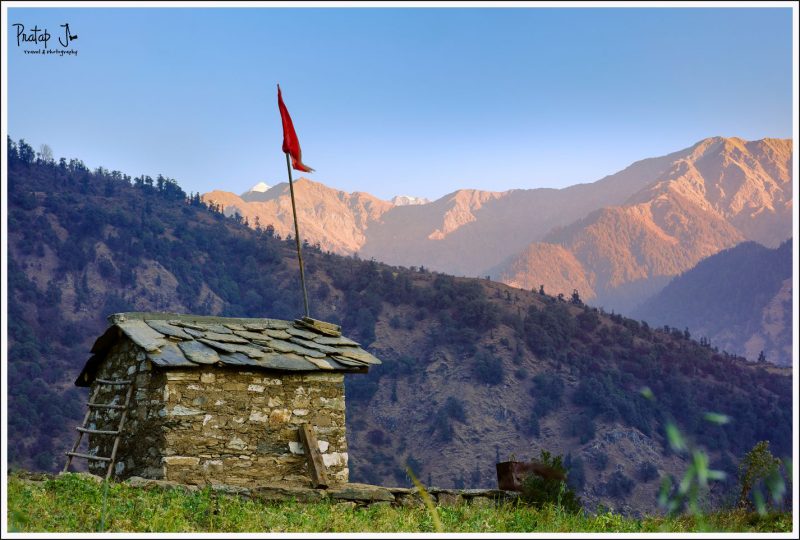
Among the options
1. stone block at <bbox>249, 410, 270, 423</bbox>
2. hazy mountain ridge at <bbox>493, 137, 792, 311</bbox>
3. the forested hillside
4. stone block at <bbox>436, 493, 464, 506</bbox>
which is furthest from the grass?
hazy mountain ridge at <bbox>493, 137, 792, 311</bbox>

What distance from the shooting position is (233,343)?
12883mm

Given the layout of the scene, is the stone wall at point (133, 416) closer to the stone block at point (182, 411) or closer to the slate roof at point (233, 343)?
the stone block at point (182, 411)

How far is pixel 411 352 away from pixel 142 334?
65.7m

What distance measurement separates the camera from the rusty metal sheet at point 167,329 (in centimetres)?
1267

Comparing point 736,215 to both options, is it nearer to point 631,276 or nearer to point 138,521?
point 631,276

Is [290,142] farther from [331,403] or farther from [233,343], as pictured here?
[331,403]

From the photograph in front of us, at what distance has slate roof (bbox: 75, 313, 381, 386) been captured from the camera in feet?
39.7

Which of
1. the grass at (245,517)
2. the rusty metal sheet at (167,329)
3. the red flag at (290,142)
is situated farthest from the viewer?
the red flag at (290,142)

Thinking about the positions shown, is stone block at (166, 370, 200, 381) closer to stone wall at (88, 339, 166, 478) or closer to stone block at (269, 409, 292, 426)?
stone wall at (88, 339, 166, 478)

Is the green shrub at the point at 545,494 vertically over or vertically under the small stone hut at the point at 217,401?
under

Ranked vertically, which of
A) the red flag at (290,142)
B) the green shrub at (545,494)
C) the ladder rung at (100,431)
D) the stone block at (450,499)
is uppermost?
the red flag at (290,142)

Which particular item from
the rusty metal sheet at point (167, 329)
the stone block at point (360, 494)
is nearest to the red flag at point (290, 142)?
the rusty metal sheet at point (167, 329)

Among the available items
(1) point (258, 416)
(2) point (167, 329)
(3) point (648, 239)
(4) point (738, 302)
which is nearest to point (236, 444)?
(1) point (258, 416)

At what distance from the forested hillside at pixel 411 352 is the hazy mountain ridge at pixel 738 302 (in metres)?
44.9
